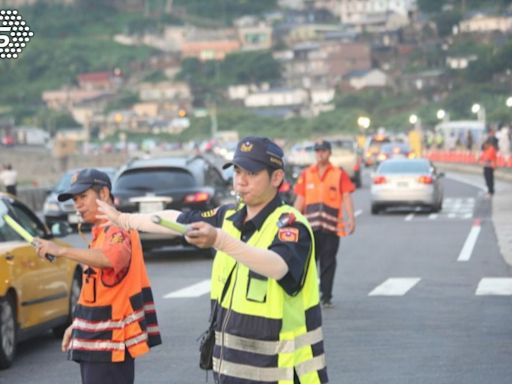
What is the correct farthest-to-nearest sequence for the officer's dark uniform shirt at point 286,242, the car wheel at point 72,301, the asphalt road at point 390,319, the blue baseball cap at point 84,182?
the car wheel at point 72,301, the asphalt road at point 390,319, the blue baseball cap at point 84,182, the officer's dark uniform shirt at point 286,242

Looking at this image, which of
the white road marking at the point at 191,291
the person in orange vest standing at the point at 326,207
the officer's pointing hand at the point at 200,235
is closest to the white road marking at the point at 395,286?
the person in orange vest standing at the point at 326,207

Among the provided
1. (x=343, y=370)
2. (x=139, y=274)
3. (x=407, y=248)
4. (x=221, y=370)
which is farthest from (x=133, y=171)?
(x=221, y=370)

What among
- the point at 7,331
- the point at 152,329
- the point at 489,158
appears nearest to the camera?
the point at 152,329

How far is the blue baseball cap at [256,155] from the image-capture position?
7316mm

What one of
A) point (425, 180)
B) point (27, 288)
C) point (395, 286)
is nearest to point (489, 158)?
point (425, 180)

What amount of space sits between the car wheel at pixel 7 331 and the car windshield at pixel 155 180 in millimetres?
12023

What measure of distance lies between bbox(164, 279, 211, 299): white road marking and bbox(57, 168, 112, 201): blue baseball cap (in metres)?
10.6

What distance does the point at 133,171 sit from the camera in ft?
86.0

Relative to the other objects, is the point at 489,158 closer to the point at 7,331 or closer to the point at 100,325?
the point at 7,331

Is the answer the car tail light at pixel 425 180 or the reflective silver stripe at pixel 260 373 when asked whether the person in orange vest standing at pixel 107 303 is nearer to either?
the reflective silver stripe at pixel 260 373

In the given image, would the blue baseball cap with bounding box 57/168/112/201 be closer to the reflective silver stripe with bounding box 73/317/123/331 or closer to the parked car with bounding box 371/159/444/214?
the reflective silver stripe with bounding box 73/317/123/331

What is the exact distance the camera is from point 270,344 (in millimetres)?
7367

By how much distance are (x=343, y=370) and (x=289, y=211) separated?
605 cm

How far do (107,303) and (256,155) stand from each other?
202 centimetres
